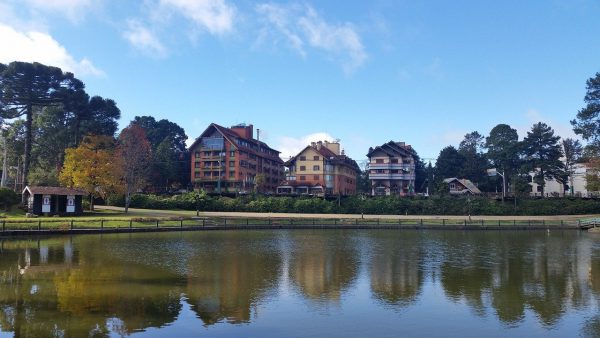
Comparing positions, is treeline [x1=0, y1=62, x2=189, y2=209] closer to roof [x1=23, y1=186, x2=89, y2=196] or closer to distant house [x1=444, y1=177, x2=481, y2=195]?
roof [x1=23, y1=186, x2=89, y2=196]

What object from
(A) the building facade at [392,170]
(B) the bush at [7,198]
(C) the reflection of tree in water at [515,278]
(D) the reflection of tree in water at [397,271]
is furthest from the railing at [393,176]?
(B) the bush at [7,198]

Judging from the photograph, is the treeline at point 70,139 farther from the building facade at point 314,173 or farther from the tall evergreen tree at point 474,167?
the tall evergreen tree at point 474,167

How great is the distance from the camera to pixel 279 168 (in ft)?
413

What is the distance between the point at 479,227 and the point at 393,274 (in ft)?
135

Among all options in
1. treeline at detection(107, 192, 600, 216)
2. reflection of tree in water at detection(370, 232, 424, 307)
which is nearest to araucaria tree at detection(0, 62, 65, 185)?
treeline at detection(107, 192, 600, 216)

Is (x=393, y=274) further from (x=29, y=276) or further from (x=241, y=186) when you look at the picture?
(x=241, y=186)

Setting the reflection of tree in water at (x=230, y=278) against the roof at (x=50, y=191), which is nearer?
the reflection of tree in water at (x=230, y=278)

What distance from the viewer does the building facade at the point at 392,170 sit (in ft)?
338

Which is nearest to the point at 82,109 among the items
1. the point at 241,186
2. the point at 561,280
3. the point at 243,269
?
the point at 241,186

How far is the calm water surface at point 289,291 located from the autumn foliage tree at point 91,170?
26.4m

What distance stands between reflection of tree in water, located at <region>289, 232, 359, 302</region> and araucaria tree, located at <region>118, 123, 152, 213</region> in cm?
3189

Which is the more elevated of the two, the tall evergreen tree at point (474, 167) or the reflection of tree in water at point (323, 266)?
the tall evergreen tree at point (474, 167)

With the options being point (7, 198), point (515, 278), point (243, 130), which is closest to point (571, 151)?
point (243, 130)

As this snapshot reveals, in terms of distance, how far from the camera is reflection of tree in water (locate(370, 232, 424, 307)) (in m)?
20.3
